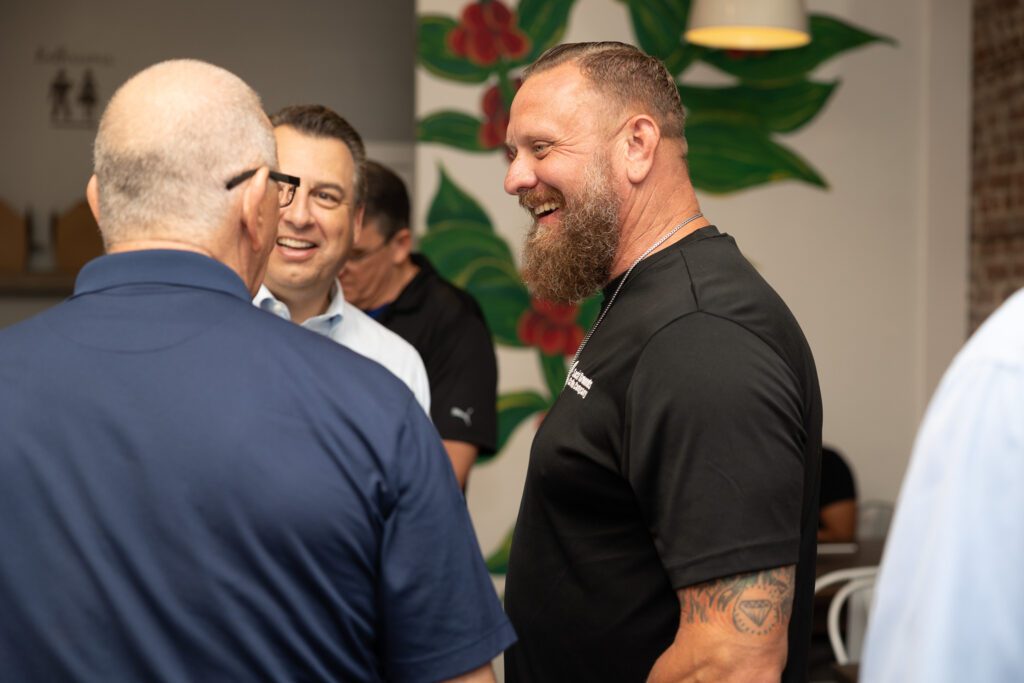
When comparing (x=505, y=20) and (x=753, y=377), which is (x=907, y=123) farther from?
(x=753, y=377)

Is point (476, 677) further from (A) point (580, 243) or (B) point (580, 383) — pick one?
(A) point (580, 243)

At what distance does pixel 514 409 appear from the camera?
190 inches

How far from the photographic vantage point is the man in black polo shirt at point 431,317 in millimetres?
2996

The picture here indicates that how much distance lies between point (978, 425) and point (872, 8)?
4646 mm

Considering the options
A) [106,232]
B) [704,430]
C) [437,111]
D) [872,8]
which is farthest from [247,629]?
[872,8]

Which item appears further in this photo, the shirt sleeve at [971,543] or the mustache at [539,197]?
the mustache at [539,197]

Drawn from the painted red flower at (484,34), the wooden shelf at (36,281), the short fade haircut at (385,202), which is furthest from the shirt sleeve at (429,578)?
the wooden shelf at (36,281)

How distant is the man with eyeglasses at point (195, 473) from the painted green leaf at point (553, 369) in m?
3.56

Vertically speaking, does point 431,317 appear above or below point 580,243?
below

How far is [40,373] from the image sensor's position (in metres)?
1.20

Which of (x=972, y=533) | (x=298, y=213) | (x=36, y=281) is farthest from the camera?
(x=36, y=281)

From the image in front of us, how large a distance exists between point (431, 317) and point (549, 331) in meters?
1.73

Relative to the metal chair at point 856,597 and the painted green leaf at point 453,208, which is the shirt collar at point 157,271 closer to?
the metal chair at point 856,597

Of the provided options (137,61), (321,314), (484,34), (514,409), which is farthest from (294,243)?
(137,61)
